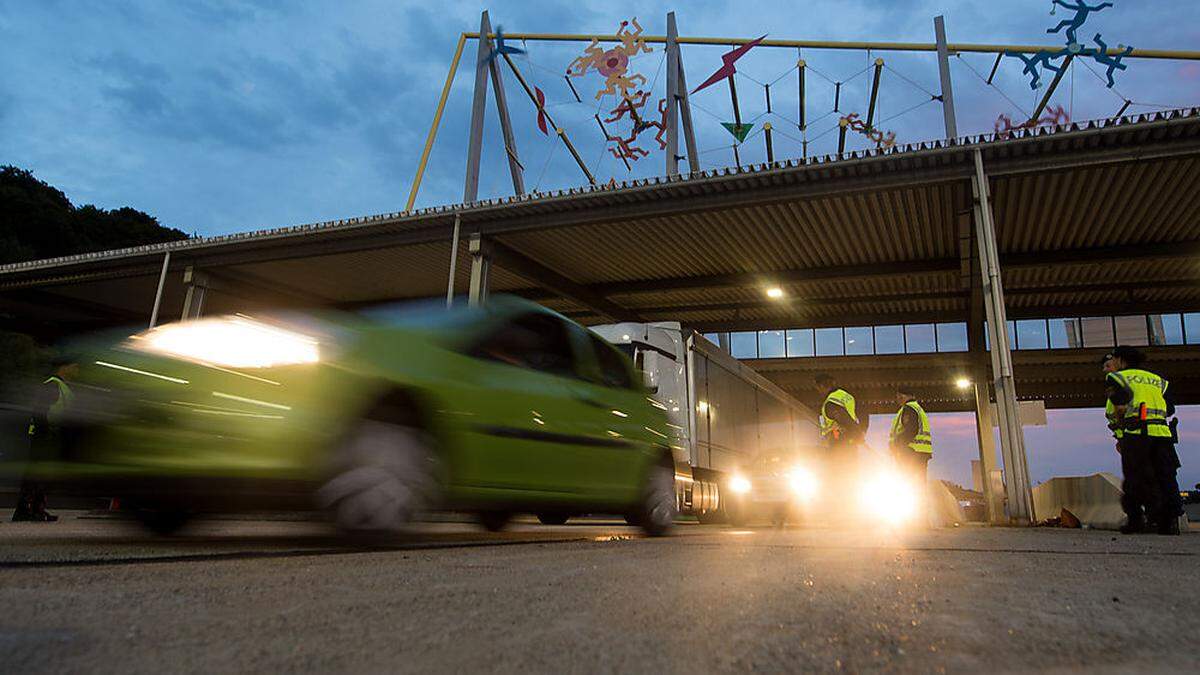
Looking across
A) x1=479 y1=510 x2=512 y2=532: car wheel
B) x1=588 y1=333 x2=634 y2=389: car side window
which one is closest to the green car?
x1=588 y1=333 x2=634 y2=389: car side window

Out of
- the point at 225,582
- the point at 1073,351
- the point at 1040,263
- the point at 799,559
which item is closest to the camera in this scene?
the point at 225,582

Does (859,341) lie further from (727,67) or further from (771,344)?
(727,67)

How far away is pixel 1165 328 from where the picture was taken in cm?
2148

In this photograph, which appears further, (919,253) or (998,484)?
(998,484)

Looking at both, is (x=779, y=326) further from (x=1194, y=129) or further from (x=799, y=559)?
(x=799, y=559)

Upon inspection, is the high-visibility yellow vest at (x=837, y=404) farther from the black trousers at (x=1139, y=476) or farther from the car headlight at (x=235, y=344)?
the car headlight at (x=235, y=344)

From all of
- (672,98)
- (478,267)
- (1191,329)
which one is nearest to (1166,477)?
(478,267)

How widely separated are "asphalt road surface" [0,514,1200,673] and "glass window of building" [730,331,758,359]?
21228 millimetres

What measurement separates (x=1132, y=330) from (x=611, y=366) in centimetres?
2132

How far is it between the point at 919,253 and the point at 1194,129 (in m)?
5.73

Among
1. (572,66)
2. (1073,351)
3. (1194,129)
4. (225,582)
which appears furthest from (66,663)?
(1073,351)

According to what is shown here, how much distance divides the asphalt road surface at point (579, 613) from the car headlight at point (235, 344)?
1.00m

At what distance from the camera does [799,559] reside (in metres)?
4.01

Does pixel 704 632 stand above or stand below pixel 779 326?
below
